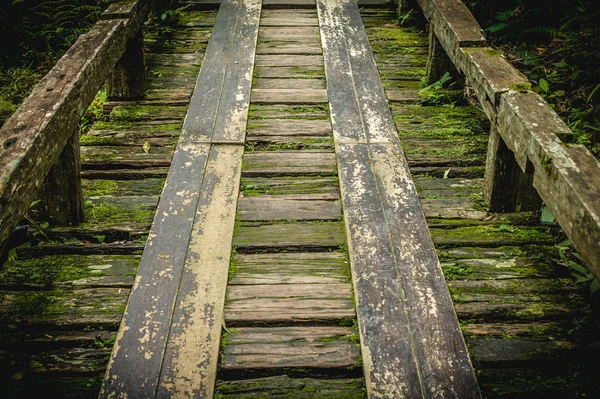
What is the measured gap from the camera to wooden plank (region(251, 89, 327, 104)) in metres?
4.41

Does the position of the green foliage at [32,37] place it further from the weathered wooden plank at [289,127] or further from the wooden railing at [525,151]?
the wooden railing at [525,151]

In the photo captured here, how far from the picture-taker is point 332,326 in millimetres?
2438

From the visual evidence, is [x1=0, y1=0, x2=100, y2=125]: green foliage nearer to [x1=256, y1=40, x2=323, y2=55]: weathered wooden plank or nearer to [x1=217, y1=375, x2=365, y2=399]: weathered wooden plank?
[x1=256, y1=40, x2=323, y2=55]: weathered wooden plank

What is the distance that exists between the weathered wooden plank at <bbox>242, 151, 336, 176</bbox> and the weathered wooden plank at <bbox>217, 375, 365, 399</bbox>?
1621 millimetres

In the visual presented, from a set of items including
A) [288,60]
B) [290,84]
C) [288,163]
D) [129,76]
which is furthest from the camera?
[288,60]

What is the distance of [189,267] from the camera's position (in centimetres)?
268

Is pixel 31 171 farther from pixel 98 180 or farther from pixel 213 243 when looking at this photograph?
pixel 98 180

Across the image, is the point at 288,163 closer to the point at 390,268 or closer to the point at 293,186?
the point at 293,186

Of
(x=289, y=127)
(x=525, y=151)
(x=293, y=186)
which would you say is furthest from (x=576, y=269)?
(x=289, y=127)

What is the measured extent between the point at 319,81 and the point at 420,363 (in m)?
3.11

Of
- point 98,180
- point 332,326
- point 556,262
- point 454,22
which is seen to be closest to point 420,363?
point 332,326

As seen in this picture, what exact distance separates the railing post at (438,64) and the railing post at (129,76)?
8.37ft

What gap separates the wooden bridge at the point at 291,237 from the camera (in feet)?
7.25

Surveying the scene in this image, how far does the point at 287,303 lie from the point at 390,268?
556 mm
